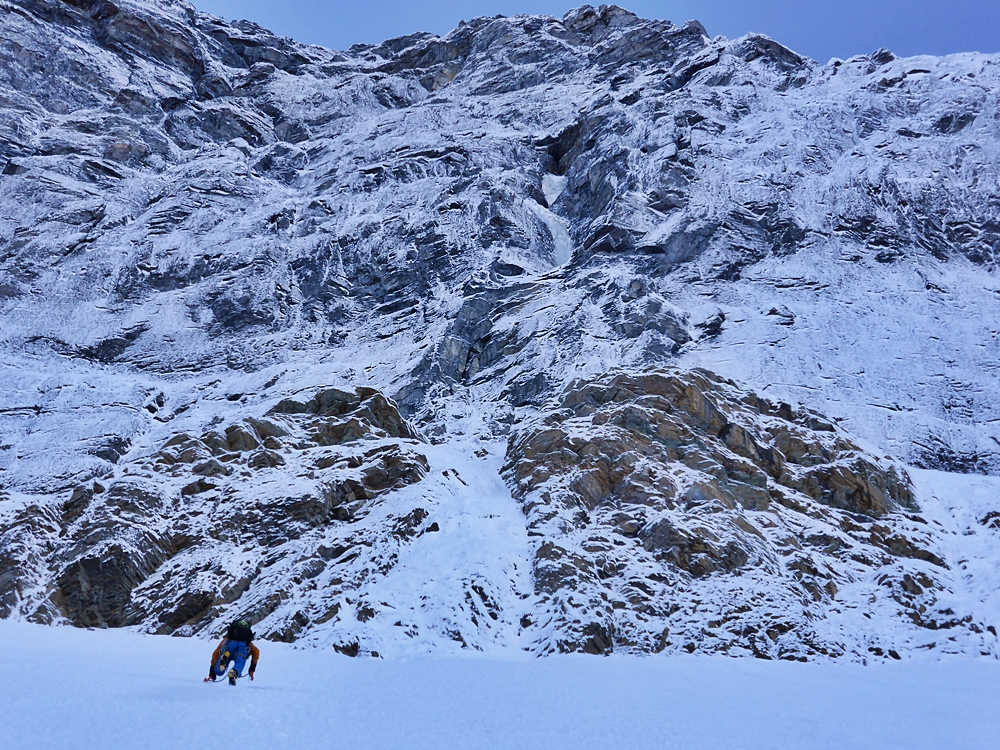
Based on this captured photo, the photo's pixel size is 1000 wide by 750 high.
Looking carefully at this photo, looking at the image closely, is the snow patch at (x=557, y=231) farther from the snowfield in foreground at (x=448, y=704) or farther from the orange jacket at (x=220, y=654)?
the orange jacket at (x=220, y=654)

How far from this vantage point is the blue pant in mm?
9773

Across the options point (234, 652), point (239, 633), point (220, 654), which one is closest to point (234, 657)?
point (234, 652)

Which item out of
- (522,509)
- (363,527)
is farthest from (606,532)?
(363,527)

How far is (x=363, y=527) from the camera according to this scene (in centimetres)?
2080

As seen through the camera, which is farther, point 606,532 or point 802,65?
point 802,65

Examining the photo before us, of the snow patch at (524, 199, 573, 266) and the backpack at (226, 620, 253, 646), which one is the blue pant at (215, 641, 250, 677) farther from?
the snow patch at (524, 199, 573, 266)

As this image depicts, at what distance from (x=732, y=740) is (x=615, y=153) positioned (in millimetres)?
55985

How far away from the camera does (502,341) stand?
128 feet

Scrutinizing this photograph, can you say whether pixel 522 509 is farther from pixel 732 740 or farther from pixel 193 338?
pixel 193 338

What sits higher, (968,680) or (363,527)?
(363,527)

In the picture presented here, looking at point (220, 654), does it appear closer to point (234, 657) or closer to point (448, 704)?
point (234, 657)

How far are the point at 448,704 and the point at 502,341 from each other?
30.2 metres

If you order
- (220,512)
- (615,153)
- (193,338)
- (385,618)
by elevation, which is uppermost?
(615,153)

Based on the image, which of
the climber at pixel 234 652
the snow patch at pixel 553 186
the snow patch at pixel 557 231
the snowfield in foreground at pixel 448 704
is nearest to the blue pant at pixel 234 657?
the climber at pixel 234 652
